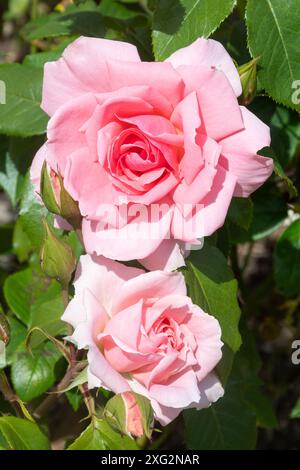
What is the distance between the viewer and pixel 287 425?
2.24m

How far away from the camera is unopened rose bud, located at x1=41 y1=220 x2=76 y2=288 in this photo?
0.93 metres

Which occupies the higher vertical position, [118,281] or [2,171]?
[118,281]

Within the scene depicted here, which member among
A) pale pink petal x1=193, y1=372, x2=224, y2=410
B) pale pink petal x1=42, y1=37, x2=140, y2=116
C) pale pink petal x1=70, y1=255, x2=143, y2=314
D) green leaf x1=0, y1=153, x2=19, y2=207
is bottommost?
green leaf x1=0, y1=153, x2=19, y2=207

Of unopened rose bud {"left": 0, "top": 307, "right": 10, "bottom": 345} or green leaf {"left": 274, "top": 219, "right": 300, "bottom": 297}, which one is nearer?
unopened rose bud {"left": 0, "top": 307, "right": 10, "bottom": 345}

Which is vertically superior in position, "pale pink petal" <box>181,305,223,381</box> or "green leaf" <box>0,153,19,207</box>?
"pale pink petal" <box>181,305,223,381</box>

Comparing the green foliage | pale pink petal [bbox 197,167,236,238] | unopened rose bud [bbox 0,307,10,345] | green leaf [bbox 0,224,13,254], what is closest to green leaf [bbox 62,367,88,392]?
the green foliage

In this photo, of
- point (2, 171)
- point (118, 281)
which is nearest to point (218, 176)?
point (118, 281)

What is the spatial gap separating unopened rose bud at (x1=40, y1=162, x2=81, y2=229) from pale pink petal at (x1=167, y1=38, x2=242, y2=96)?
19cm

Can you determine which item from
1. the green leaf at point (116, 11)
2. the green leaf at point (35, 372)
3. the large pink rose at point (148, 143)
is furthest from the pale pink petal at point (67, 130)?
the green leaf at point (116, 11)

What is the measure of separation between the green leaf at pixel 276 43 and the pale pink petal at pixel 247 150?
18cm

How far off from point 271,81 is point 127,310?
0.38 meters

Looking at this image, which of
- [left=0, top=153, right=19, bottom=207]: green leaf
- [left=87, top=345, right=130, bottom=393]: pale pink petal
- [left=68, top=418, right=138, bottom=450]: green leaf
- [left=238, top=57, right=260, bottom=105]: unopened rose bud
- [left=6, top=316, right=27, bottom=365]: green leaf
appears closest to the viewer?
[left=87, top=345, right=130, bottom=393]: pale pink petal

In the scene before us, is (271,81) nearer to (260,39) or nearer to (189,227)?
(260,39)

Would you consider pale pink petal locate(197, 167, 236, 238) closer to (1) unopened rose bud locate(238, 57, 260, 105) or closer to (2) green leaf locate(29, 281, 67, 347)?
(1) unopened rose bud locate(238, 57, 260, 105)
